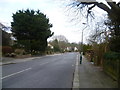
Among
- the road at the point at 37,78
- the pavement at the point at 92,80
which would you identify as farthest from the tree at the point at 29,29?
the pavement at the point at 92,80

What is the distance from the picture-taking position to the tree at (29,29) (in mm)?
59812

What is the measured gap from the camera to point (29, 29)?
60.0 m

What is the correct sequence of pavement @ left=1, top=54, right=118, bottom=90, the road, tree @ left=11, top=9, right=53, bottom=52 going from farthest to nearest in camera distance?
tree @ left=11, top=9, right=53, bottom=52, the road, pavement @ left=1, top=54, right=118, bottom=90

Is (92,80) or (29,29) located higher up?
(29,29)

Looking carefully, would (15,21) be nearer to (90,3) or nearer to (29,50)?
(29,50)

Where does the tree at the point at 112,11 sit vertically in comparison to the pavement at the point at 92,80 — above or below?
above

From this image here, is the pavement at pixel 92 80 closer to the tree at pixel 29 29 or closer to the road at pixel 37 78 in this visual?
the road at pixel 37 78

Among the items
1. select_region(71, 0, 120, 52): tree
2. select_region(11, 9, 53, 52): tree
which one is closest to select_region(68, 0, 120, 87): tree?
select_region(71, 0, 120, 52): tree

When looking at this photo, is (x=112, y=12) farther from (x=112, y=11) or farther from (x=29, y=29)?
(x=29, y=29)

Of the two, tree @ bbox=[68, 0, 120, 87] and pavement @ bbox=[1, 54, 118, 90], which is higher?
tree @ bbox=[68, 0, 120, 87]

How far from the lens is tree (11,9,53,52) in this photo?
59.8m

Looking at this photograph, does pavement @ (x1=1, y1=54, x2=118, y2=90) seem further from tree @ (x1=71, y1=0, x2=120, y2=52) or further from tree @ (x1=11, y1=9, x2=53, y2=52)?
tree @ (x1=11, y1=9, x2=53, y2=52)

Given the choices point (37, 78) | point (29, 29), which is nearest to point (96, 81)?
point (37, 78)

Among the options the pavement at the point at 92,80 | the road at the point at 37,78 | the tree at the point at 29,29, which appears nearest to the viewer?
the pavement at the point at 92,80
